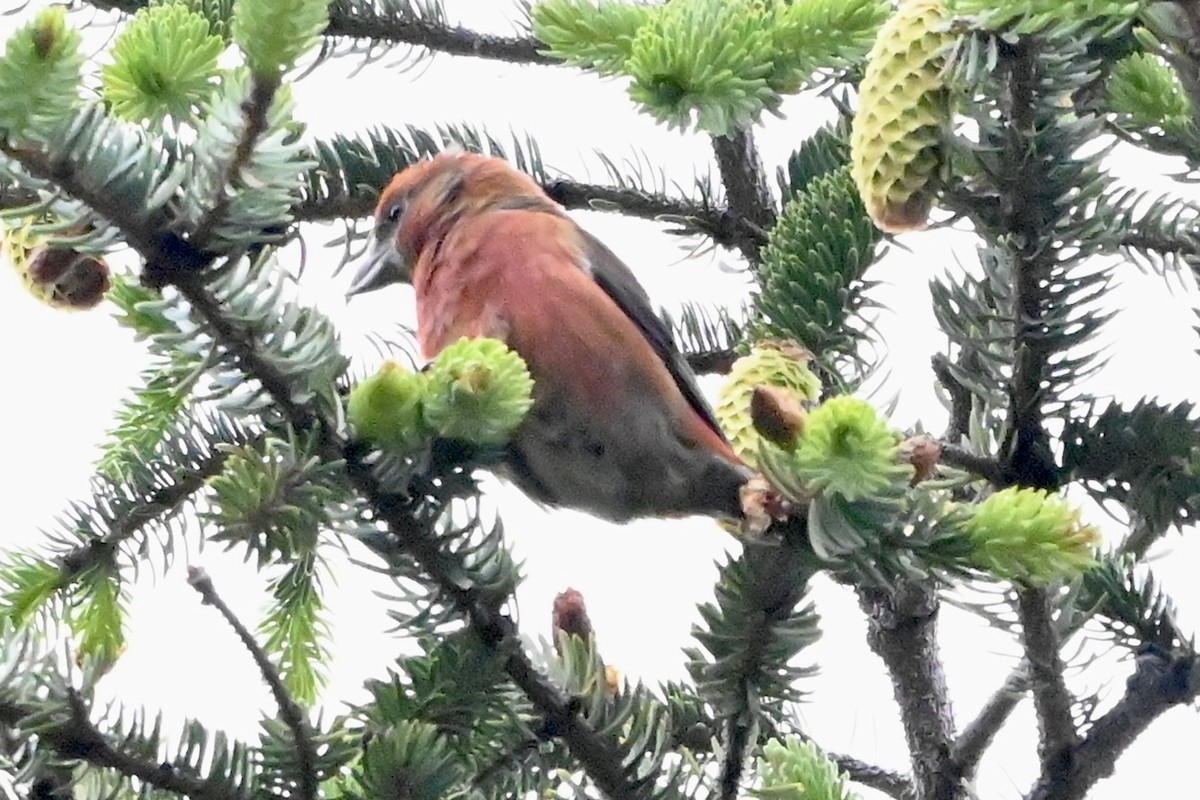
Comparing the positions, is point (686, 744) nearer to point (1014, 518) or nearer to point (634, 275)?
point (1014, 518)

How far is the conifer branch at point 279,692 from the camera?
61 cm

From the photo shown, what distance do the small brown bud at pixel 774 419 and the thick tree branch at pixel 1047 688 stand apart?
0.91 feet

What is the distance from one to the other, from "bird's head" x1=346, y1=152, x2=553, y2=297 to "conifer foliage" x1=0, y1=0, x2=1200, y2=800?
0.37 meters

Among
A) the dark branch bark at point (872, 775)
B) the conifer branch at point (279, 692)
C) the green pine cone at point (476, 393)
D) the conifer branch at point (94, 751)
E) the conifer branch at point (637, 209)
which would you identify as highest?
the conifer branch at point (637, 209)

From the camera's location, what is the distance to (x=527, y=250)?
132 cm

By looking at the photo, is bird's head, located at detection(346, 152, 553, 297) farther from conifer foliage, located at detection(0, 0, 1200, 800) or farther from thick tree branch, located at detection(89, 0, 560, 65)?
conifer foliage, located at detection(0, 0, 1200, 800)

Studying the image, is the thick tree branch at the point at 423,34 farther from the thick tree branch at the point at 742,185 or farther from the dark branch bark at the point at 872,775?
the dark branch bark at the point at 872,775

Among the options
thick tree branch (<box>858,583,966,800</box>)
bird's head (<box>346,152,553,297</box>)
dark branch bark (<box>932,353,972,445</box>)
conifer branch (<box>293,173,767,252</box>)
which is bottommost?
thick tree branch (<box>858,583,966,800</box>)

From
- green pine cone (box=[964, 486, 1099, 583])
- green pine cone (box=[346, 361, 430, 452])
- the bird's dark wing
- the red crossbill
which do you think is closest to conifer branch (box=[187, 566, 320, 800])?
green pine cone (box=[346, 361, 430, 452])

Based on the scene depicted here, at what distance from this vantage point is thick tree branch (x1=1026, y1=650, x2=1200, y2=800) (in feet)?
2.77

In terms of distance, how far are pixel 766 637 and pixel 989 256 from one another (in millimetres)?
273

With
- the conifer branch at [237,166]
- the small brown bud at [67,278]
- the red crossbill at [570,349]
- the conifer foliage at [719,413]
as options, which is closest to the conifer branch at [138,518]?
the conifer foliage at [719,413]

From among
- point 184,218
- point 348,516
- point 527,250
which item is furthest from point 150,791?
point 527,250

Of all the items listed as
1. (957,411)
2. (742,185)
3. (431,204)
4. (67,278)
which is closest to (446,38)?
(431,204)
